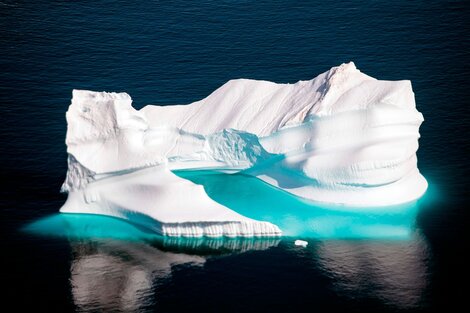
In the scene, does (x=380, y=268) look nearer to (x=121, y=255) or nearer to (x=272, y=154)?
(x=272, y=154)

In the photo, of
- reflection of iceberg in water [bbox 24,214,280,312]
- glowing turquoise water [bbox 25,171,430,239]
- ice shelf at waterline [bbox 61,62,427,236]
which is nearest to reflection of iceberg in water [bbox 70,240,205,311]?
reflection of iceberg in water [bbox 24,214,280,312]

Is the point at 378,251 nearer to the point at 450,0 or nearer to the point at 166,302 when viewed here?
the point at 166,302

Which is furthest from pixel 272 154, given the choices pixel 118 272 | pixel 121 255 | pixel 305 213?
pixel 118 272

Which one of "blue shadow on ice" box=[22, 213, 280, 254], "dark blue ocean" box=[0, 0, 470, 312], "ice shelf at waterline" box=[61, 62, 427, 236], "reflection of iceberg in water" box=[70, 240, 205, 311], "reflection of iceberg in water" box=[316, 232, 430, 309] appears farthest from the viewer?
"ice shelf at waterline" box=[61, 62, 427, 236]

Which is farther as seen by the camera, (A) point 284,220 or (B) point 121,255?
(A) point 284,220

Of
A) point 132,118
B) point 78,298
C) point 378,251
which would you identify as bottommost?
point 78,298

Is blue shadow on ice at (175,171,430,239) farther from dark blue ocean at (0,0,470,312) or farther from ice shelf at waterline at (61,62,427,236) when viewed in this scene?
ice shelf at waterline at (61,62,427,236)

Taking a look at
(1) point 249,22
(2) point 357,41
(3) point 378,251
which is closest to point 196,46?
(1) point 249,22
